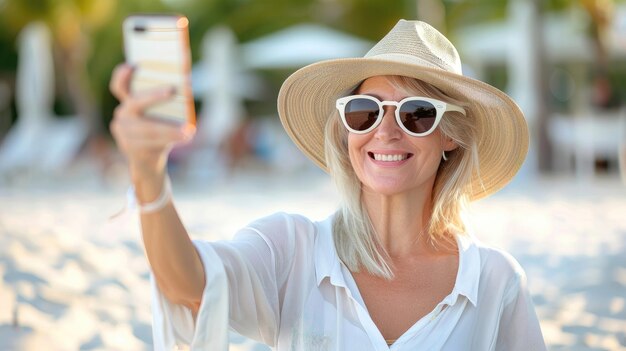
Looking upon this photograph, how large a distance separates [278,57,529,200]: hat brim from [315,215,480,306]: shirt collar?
0.34 metres

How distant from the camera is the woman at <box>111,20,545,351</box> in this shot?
2.29 meters

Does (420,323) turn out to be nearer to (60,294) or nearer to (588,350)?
(588,350)

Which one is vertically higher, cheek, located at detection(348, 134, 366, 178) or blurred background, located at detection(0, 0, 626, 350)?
cheek, located at detection(348, 134, 366, 178)

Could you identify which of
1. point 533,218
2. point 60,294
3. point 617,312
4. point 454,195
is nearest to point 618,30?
point 533,218

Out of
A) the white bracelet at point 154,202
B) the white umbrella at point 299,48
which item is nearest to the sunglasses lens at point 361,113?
the white bracelet at point 154,202

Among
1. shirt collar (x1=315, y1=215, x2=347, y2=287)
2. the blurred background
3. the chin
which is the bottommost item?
the blurred background

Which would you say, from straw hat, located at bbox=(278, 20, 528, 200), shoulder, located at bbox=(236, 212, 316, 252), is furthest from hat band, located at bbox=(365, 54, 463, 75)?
shoulder, located at bbox=(236, 212, 316, 252)

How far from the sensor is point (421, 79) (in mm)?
2475

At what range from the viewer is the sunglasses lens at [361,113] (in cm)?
241

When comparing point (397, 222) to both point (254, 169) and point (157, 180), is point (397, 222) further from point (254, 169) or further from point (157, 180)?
point (254, 169)

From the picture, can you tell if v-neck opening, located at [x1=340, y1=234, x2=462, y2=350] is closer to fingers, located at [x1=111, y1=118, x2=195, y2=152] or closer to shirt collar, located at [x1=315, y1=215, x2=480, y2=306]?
shirt collar, located at [x1=315, y1=215, x2=480, y2=306]

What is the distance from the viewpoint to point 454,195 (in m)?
2.65

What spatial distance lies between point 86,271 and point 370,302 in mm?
3524

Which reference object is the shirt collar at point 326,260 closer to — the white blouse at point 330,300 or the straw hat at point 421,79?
the white blouse at point 330,300
